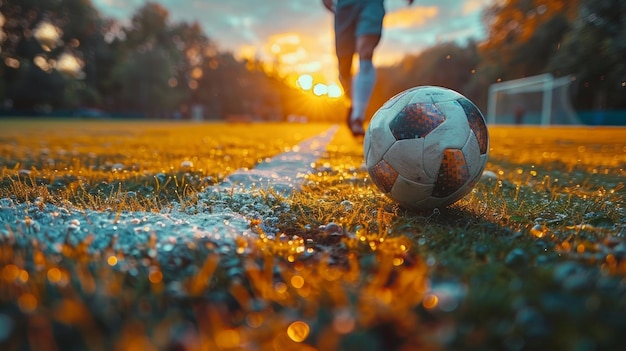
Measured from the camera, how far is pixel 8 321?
37.7 inches

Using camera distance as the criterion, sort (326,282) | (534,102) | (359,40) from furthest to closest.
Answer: (534,102)
(359,40)
(326,282)

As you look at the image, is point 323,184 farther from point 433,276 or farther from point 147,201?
point 433,276

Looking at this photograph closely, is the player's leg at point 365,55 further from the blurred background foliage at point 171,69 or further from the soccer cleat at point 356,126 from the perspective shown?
the blurred background foliage at point 171,69

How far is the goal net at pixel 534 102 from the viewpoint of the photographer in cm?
2965

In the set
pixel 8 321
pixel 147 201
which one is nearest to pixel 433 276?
pixel 8 321

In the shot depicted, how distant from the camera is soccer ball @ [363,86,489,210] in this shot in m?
2.24

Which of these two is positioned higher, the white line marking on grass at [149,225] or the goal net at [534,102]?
Answer: the goal net at [534,102]

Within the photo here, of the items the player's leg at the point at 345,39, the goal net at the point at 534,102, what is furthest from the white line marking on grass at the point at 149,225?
the goal net at the point at 534,102

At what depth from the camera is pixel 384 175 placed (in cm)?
246

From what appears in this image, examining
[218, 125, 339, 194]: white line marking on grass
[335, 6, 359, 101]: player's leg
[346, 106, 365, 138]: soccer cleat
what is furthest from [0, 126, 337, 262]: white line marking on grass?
[335, 6, 359, 101]: player's leg

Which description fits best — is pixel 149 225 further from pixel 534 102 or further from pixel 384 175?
pixel 534 102

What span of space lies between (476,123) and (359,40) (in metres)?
3.74

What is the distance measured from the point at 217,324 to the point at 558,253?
59.3 inches

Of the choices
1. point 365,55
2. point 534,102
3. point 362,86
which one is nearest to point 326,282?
point 365,55
